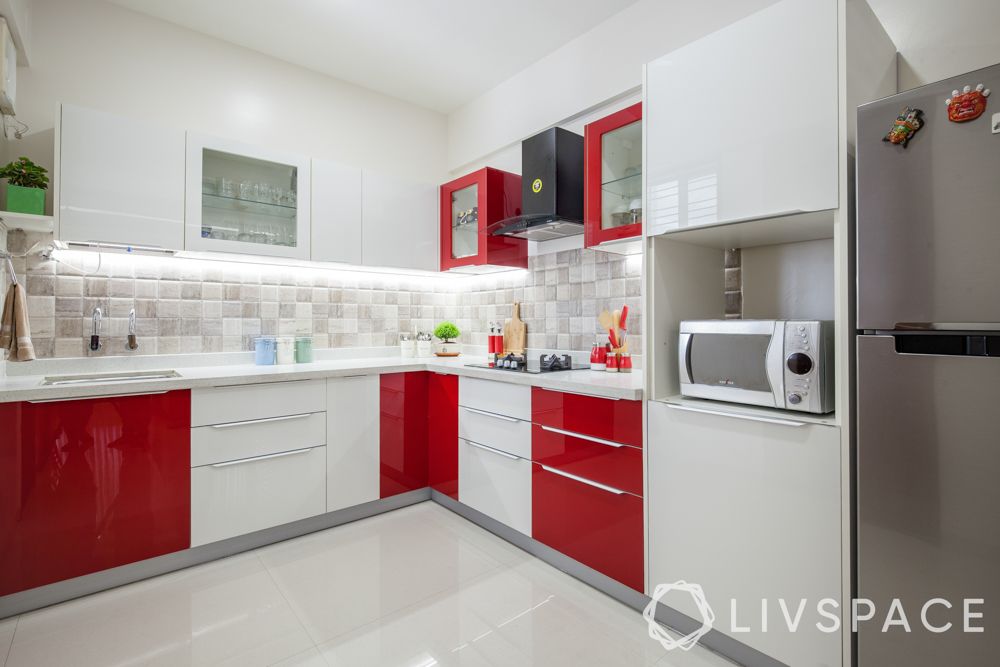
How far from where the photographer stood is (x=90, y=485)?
1.97 metres

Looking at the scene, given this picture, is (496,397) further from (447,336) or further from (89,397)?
(89,397)

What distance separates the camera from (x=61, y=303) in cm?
237

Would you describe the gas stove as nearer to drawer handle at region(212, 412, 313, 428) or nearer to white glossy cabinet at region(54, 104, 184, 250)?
drawer handle at region(212, 412, 313, 428)

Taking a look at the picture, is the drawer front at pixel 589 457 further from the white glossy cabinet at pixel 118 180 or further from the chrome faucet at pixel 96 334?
the chrome faucet at pixel 96 334

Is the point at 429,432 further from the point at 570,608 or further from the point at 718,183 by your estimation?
the point at 718,183

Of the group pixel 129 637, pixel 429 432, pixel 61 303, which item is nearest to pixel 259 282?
pixel 61 303

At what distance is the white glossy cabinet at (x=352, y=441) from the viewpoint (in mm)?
2611

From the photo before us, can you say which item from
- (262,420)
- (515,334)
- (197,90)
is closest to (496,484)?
(515,334)

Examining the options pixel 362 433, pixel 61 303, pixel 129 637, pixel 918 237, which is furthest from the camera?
pixel 362 433

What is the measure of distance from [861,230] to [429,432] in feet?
7.83

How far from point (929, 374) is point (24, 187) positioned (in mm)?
3390

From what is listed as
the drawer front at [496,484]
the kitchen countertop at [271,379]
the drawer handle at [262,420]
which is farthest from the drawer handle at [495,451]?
the drawer handle at [262,420]

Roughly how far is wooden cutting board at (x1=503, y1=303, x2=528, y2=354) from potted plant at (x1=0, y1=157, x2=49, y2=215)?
8.05 feet

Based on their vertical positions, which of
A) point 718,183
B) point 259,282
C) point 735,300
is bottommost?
point 735,300
